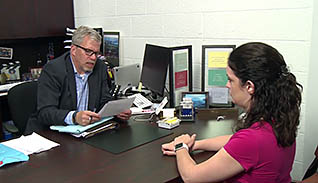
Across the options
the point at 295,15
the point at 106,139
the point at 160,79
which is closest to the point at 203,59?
the point at 160,79


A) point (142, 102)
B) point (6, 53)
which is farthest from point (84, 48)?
point (6, 53)

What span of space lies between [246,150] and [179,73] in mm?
1198

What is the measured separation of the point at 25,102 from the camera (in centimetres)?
239

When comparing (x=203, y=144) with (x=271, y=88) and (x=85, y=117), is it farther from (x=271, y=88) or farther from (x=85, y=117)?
(x=85, y=117)

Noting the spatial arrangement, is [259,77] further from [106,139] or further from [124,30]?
[124,30]

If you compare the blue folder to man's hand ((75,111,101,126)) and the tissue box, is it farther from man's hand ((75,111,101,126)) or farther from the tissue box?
the tissue box

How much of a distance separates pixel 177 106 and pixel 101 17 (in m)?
1.57

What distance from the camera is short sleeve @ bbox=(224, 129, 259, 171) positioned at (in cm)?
124

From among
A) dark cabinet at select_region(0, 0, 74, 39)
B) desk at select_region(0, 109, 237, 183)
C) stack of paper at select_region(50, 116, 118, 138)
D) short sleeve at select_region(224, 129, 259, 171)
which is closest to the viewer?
short sleeve at select_region(224, 129, 259, 171)

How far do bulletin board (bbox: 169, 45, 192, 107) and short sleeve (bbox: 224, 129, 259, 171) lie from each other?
3.61 feet

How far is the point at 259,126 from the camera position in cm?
129

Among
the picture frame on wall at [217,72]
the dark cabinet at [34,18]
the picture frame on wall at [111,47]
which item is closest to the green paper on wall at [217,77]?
the picture frame on wall at [217,72]

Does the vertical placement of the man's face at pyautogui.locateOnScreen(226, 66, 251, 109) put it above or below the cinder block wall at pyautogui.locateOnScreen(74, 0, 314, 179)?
below

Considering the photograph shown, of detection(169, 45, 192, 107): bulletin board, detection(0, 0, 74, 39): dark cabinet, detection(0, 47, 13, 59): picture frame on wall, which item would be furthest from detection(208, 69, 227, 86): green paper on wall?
detection(0, 47, 13, 59): picture frame on wall
